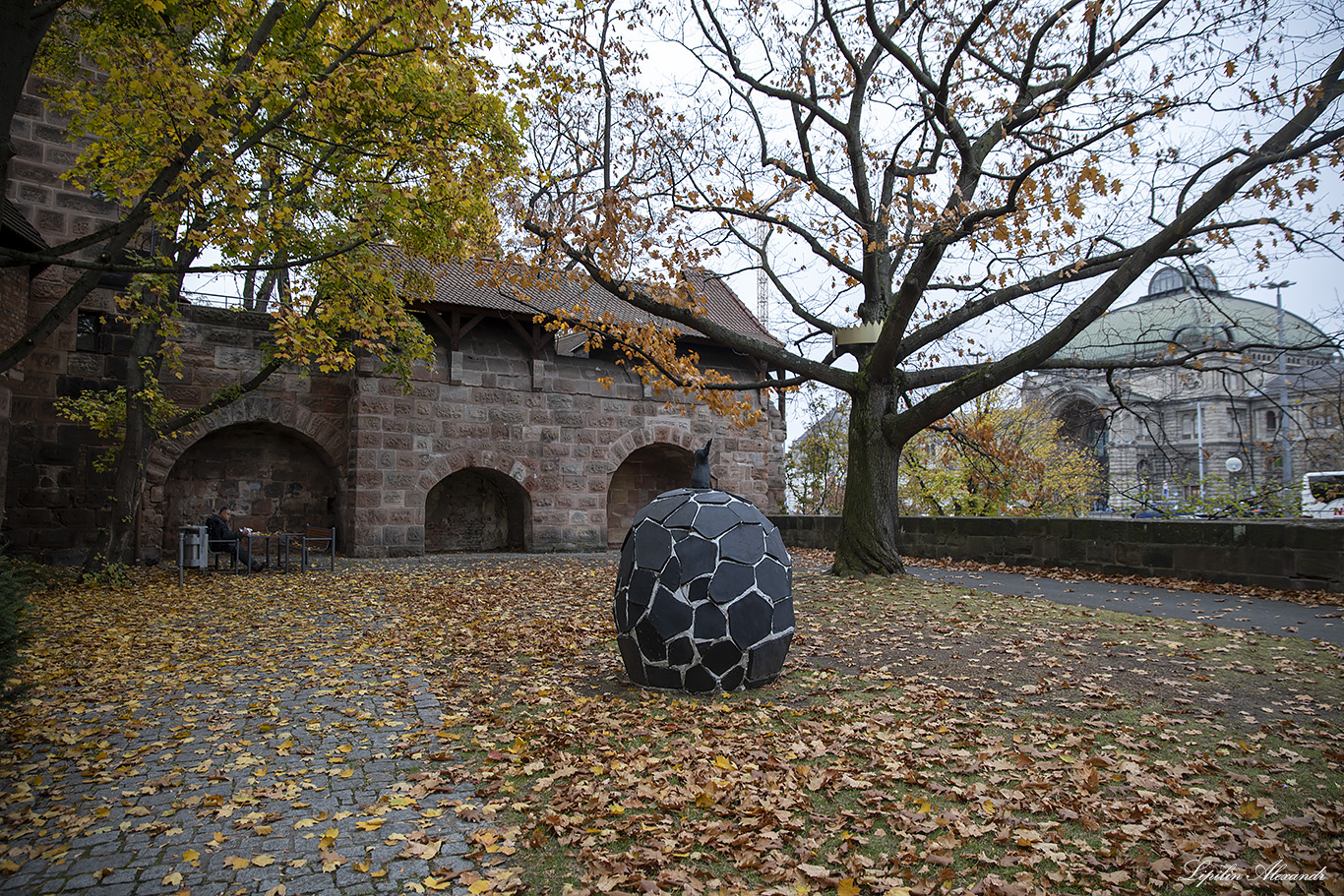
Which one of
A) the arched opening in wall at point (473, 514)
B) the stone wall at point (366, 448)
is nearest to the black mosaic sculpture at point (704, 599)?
the stone wall at point (366, 448)

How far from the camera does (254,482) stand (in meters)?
16.5

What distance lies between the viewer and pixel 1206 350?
32.1 feet

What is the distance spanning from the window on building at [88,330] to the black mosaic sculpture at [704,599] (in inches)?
497

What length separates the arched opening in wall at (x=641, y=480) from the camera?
20.8 m

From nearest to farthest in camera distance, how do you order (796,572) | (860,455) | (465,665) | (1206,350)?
1. (465,665)
2. (1206,350)
3. (860,455)
4. (796,572)

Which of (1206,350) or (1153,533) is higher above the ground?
(1206,350)

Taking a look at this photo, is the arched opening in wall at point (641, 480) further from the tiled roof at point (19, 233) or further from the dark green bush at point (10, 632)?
the dark green bush at point (10, 632)

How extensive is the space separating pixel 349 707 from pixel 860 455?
7.06m

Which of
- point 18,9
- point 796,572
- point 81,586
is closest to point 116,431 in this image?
point 81,586

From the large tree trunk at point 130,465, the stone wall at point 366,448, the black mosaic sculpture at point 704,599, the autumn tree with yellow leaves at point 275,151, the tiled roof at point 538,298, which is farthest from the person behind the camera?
the tiled roof at point 538,298

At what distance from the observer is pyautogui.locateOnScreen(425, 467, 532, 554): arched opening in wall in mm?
18828

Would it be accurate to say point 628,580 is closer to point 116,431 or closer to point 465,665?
point 465,665

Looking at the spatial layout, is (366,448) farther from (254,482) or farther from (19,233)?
(19,233)

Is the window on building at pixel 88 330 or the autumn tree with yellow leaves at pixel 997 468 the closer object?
the window on building at pixel 88 330
